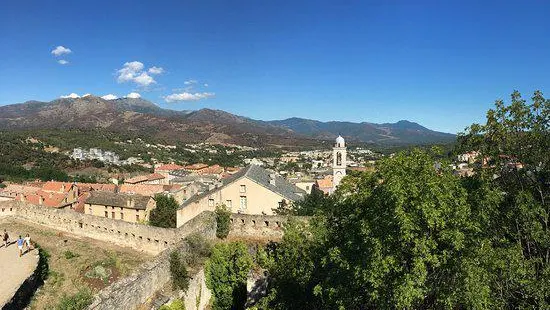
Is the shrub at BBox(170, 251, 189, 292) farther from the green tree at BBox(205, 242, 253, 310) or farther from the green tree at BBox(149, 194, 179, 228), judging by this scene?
the green tree at BBox(149, 194, 179, 228)

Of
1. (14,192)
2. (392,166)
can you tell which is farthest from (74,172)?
(392,166)

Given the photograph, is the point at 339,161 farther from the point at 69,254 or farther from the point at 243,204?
the point at 69,254

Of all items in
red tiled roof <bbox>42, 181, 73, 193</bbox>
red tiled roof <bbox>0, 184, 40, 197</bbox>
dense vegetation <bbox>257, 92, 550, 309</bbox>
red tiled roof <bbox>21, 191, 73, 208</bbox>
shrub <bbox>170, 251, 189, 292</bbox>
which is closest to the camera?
dense vegetation <bbox>257, 92, 550, 309</bbox>

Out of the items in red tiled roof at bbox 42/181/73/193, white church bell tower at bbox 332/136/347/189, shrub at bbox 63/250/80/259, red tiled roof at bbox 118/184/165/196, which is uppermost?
white church bell tower at bbox 332/136/347/189

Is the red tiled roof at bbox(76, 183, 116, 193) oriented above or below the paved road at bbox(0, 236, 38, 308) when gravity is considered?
below

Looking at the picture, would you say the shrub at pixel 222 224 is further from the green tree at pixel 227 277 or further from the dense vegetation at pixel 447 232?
the dense vegetation at pixel 447 232

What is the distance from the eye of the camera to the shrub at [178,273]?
18.7 m

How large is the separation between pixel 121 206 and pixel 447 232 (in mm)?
44845

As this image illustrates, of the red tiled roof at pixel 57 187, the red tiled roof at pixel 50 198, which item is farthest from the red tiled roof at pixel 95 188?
the red tiled roof at pixel 50 198

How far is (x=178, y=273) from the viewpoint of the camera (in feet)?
62.5

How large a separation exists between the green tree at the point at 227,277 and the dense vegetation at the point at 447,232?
5.41m

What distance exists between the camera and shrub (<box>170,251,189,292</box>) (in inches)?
736

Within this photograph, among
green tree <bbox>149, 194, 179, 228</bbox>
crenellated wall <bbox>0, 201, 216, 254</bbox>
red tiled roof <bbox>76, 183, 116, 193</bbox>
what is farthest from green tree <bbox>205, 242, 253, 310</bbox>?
red tiled roof <bbox>76, 183, 116, 193</bbox>

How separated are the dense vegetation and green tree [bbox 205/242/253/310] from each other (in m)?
5.41
